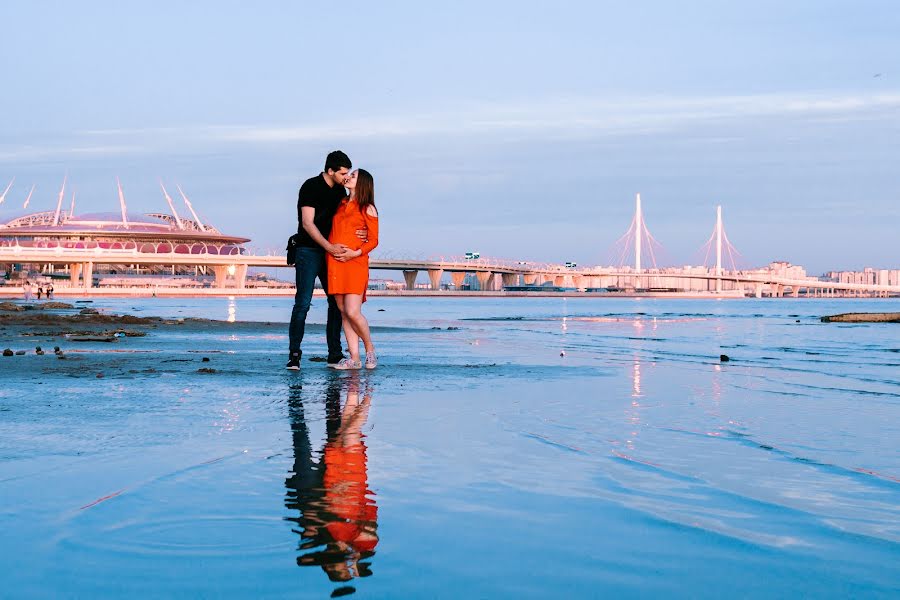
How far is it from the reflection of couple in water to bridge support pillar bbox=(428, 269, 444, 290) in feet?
394

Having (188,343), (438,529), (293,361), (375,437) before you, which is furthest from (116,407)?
(188,343)

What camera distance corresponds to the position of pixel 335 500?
9.85ft

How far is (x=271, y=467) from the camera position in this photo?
11.7 feet

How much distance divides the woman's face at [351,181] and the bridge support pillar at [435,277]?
384ft

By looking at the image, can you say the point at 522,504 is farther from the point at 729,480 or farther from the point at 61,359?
the point at 61,359

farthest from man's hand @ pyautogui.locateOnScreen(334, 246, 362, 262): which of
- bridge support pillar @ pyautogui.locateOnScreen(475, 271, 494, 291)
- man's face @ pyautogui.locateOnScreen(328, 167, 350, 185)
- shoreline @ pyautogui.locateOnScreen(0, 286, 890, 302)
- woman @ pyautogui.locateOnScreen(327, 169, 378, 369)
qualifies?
bridge support pillar @ pyautogui.locateOnScreen(475, 271, 494, 291)

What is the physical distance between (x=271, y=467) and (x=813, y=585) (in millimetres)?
1929

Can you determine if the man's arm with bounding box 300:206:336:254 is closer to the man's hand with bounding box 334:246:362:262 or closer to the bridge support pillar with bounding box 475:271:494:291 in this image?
the man's hand with bounding box 334:246:362:262

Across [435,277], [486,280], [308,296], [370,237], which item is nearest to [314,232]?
[370,237]

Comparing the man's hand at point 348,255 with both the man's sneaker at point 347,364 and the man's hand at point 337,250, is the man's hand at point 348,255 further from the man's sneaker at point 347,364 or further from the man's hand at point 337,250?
the man's sneaker at point 347,364

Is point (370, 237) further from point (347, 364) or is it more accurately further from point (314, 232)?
point (347, 364)

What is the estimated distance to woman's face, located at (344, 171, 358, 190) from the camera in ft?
25.5

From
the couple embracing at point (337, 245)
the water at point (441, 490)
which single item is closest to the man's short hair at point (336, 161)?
the couple embracing at point (337, 245)

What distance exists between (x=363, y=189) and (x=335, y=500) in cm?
500
